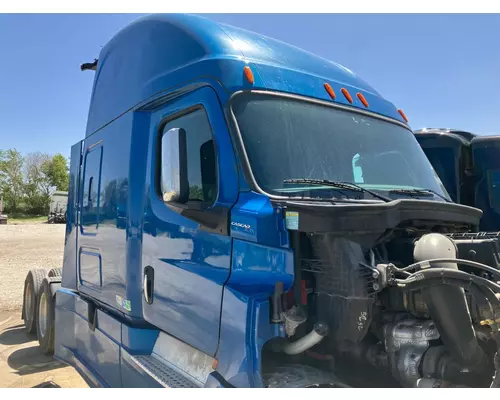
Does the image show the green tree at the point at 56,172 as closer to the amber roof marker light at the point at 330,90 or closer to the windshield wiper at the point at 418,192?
the amber roof marker light at the point at 330,90

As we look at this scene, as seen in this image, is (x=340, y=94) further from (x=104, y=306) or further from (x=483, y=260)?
(x=104, y=306)

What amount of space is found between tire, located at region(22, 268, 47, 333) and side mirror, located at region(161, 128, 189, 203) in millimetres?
4928

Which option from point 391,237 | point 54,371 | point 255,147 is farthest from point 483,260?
point 54,371

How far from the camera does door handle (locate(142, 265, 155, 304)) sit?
11.2ft

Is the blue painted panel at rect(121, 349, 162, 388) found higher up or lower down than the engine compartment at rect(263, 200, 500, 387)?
lower down

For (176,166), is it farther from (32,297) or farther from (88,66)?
Answer: (32,297)

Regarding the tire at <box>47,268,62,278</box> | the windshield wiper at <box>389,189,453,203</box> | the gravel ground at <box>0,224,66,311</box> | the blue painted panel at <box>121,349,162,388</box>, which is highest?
the windshield wiper at <box>389,189,453,203</box>

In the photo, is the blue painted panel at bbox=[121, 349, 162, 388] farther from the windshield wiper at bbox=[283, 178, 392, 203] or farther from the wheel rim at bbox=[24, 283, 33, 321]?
the wheel rim at bbox=[24, 283, 33, 321]

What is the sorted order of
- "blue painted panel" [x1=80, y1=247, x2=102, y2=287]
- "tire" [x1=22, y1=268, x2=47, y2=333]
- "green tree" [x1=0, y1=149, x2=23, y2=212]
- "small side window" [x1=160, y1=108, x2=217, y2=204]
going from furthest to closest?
1. "green tree" [x1=0, y1=149, x2=23, y2=212]
2. "tire" [x1=22, y1=268, x2=47, y2=333]
3. "blue painted panel" [x1=80, y1=247, x2=102, y2=287]
4. "small side window" [x1=160, y1=108, x2=217, y2=204]

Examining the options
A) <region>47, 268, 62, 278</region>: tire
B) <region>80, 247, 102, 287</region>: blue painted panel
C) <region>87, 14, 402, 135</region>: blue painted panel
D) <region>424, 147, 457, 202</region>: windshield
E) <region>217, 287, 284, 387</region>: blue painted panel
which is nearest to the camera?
<region>217, 287, 284, 387</region>: blue painted panel

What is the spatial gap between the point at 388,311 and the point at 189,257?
1.27 metres

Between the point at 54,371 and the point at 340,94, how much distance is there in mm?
4766

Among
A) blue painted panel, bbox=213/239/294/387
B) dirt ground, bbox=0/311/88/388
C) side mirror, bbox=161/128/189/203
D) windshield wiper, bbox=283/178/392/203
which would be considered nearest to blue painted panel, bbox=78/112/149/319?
side mirror, bbox=161/128/189/203

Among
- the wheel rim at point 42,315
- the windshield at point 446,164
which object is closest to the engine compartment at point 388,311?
the windshield at point 446,164
